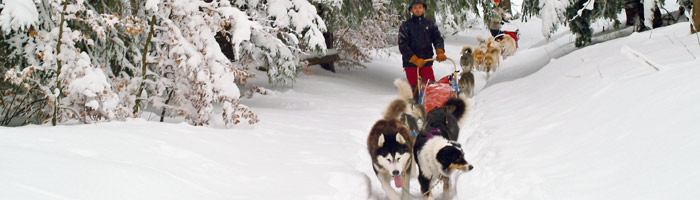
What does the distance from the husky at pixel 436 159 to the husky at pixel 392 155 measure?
0.42 feet

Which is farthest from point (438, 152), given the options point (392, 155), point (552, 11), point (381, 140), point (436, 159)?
point (552, 11)

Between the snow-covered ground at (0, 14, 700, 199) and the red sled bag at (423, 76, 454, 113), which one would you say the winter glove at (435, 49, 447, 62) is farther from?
the snow-covered ground at (0, 14, 700, 199)

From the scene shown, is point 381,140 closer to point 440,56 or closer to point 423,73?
point 440,56

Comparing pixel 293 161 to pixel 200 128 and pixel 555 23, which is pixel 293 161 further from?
pixel 555 23

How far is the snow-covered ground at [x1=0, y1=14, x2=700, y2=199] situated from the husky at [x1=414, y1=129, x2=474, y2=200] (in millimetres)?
329

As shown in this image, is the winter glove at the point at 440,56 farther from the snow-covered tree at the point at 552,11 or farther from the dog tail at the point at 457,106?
the snow-covered tree at the point at 552,11

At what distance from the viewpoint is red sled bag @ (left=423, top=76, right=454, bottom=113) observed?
6.53 meters

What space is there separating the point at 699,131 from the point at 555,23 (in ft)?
22.6

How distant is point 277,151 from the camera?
234 inches

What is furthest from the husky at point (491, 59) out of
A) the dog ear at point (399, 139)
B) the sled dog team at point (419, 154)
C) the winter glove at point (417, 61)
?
the dog ear at point (399, 139)

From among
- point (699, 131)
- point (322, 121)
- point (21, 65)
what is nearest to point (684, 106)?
point (699, 131)

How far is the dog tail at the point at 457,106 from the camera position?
6.02m

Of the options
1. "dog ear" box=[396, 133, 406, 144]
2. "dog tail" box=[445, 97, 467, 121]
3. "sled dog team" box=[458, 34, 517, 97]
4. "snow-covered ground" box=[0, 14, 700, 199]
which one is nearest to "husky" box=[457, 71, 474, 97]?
"sled dog team" box=[458, 34, 517, 97]

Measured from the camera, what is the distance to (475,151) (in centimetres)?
617
